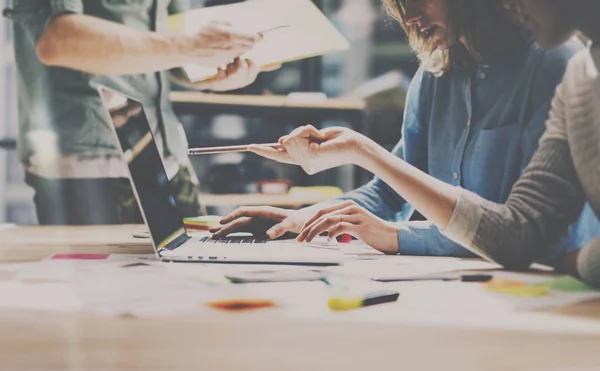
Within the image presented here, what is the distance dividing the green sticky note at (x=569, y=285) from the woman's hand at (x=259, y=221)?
53cm

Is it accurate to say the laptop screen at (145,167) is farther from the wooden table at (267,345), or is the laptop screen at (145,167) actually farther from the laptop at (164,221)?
the wooden table at (267,345)

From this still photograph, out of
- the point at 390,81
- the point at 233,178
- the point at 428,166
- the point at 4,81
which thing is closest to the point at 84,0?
the point at 4,81

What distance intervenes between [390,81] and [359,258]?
51cm

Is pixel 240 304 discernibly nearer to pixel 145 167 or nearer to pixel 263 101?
pixel 145 167

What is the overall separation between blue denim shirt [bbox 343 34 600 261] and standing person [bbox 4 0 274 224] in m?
0.40

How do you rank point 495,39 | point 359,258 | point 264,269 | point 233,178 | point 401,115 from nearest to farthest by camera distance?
1. point 264,269
2. point 359,258
3. point 495,39
4. point 401,115
5. point 233,178

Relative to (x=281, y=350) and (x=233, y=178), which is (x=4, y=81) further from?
(x=281, y=350)

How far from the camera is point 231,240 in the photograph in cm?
119

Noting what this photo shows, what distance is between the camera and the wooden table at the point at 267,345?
2.03ft

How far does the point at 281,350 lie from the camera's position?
63cm

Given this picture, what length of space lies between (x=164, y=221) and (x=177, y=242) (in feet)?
0.20

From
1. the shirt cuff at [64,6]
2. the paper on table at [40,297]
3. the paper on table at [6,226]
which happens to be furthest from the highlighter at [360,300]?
the paper on table at [6,226]

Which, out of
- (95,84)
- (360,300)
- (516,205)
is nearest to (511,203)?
(516,205)

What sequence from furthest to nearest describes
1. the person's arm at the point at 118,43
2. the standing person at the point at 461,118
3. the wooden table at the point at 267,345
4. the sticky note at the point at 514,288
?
the person's arm at the point at 118,43 < the standing person at the point at 461,118 < the sticky note at the point at 514,288 < the wooden table at the point at 267,345
